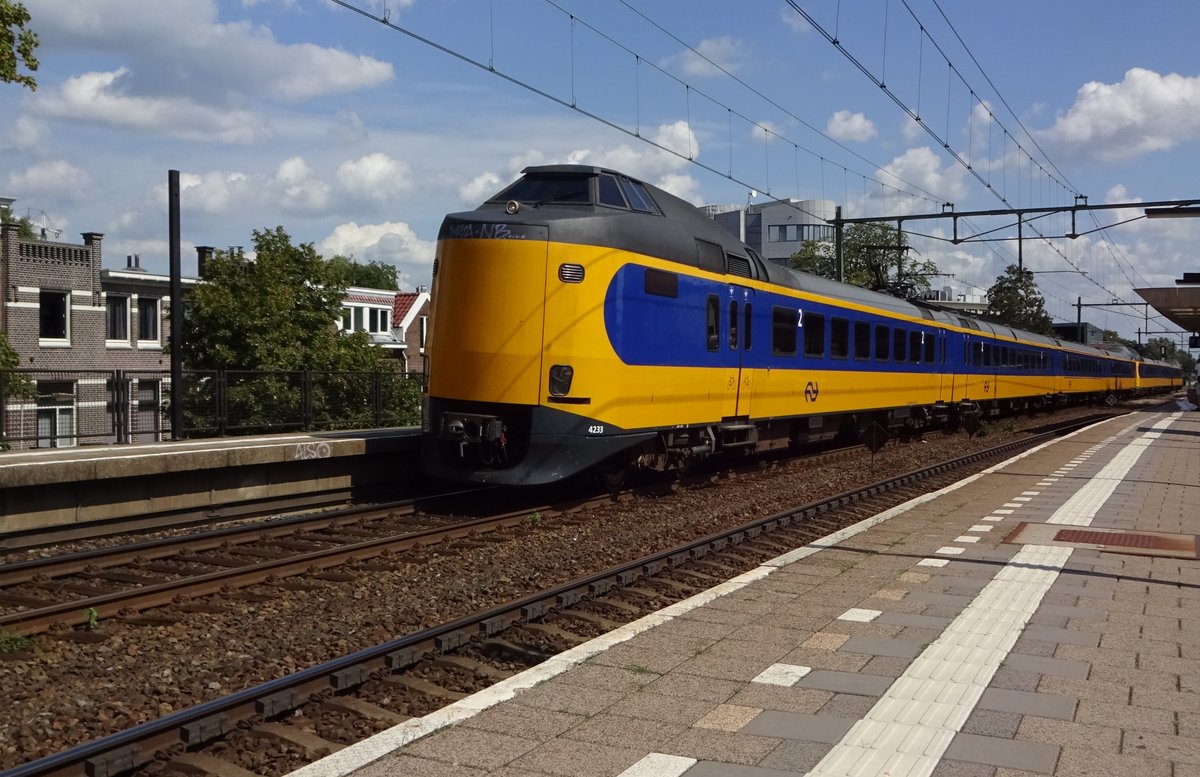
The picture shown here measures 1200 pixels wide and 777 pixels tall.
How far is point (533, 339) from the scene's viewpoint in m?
11.6

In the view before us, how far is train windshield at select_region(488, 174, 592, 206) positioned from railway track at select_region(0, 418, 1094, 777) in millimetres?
4818

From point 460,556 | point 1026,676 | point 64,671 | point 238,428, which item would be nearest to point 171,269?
point 238,428

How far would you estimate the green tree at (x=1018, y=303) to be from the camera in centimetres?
7388

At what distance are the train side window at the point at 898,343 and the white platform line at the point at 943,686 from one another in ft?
42.6

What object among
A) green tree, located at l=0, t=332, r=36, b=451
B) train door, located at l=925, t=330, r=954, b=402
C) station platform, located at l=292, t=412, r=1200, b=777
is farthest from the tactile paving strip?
train door, located at l=925, t=330, r=954, b=402

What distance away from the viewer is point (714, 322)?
13938 mm

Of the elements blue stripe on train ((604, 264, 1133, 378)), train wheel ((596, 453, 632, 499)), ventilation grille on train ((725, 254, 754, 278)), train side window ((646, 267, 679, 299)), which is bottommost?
train wheel ((596, 453, 632, 499))

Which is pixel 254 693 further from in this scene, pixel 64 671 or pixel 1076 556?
pixel 1076 556

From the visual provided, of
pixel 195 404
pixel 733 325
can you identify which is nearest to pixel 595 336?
pixel 733 325

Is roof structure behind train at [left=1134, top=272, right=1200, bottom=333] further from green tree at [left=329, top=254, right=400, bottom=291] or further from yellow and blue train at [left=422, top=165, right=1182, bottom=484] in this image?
green tree at [left=329, top=254, right=400, bottom=291]

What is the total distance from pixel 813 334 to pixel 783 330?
56.3 inches

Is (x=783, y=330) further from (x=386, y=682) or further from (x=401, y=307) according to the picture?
(x=401, y=307)

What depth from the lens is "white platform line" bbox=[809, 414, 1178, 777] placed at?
4578 millimetres

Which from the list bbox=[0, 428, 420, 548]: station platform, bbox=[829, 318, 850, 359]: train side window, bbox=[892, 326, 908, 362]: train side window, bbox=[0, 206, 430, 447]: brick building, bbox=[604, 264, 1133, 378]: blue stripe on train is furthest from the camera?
bbox=[0, 206, 430, 447]: brick building
